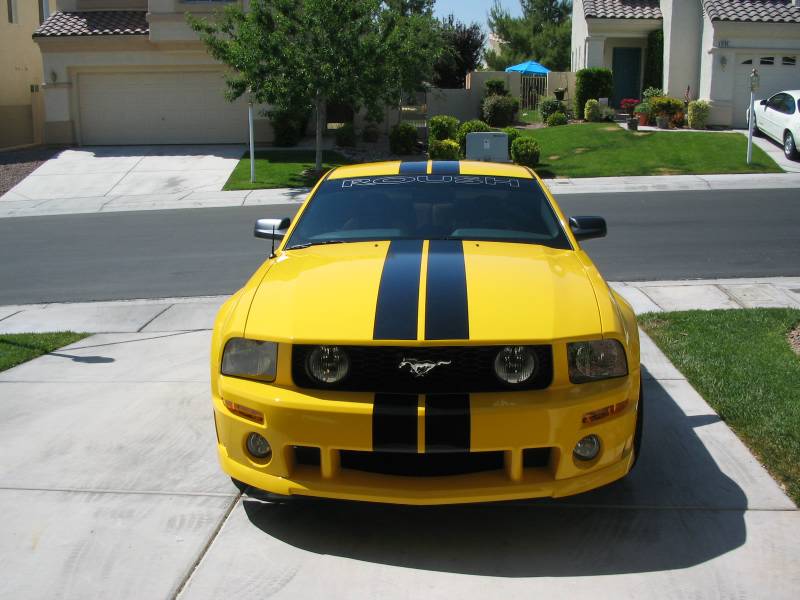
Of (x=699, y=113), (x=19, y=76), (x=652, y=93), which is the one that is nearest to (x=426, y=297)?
(x=699, y=113)

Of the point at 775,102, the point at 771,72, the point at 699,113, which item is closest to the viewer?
the point at 775,102

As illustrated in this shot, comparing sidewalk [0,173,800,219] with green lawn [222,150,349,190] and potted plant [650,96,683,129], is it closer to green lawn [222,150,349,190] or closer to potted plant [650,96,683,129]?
green lawn [222,150,349,190]

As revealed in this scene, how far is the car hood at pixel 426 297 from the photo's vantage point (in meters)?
3.93

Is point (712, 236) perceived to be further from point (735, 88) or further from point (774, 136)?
point (735, 88)

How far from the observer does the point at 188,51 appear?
27375 millimetres

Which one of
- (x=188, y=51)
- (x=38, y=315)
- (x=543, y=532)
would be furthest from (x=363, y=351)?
(x=188, y=51)

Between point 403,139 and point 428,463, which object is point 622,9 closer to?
point 403,139

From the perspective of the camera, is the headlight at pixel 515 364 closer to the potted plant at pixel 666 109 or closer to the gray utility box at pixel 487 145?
the gray utility box at pixel 487 145

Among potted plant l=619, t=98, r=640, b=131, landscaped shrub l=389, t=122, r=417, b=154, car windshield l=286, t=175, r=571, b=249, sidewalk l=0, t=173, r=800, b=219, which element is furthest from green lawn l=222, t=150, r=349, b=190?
car windshield l=286, t=175, r=571, b=249

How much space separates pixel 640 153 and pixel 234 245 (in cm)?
1314

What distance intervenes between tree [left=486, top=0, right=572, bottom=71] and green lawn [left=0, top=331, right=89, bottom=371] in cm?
4873

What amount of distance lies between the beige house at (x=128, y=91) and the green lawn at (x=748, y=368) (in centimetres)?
2208

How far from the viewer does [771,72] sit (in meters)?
26.6

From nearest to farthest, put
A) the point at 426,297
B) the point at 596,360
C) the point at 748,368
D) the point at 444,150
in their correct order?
the point at 596,360, the point at 426,297, the point at 748,368, the point at 444,150
